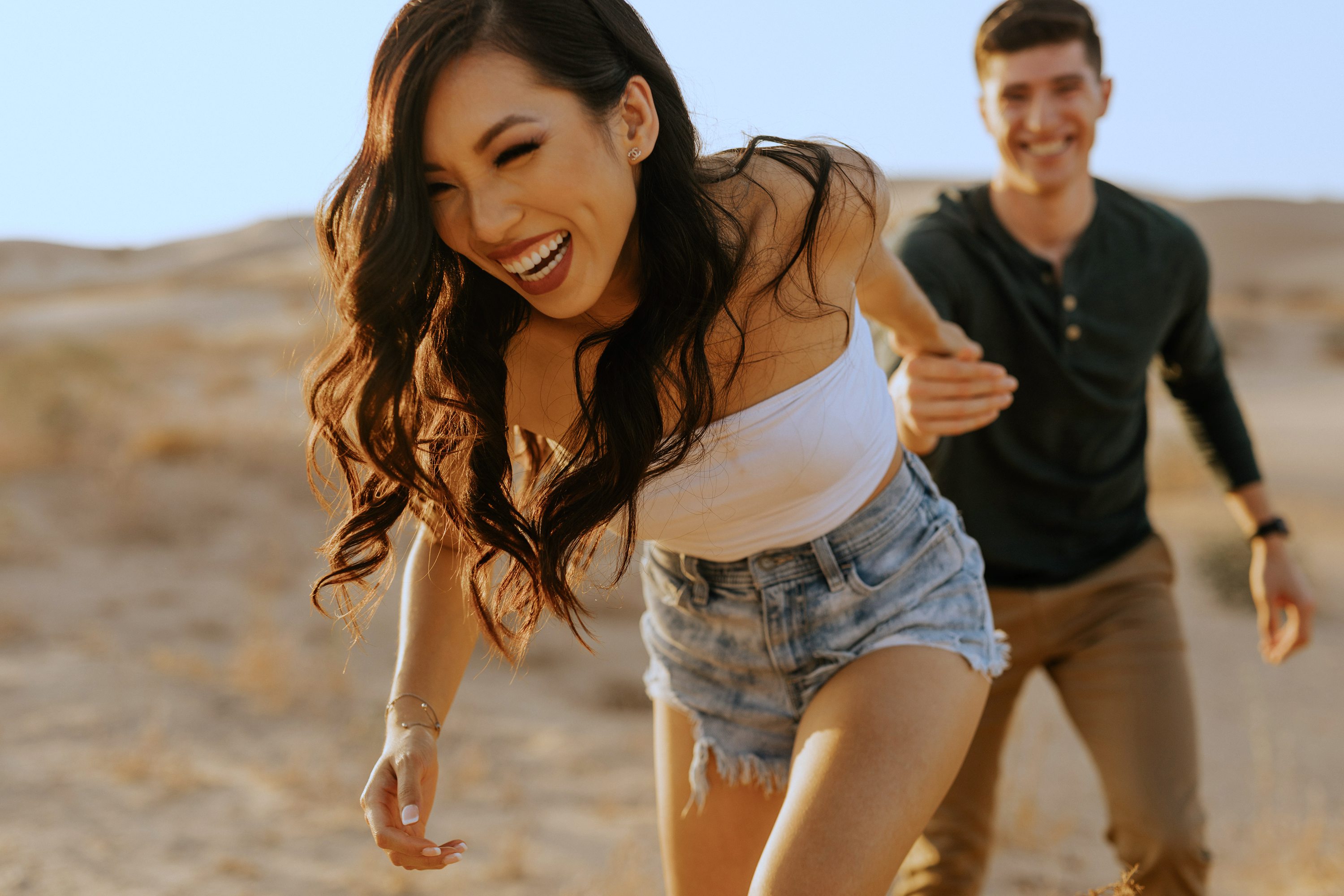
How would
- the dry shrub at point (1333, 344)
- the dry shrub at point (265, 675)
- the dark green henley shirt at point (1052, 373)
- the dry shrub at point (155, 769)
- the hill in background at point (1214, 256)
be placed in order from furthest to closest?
the hill in background at point (1214, 256), the dry shrub at point (1333, 344), the dry shrub at point (265, 675), the dry shrub at point (155, 769), the dark green henley shirt at point (1052, 373)

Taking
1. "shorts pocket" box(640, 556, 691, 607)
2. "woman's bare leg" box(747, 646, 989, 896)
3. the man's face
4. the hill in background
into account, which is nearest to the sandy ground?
"shorts pocket" box(640, 556, 691, 607)

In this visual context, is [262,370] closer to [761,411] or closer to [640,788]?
[640,788]

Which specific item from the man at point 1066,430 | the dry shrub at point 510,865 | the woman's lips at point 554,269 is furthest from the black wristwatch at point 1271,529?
the dry shrub at point 510,865

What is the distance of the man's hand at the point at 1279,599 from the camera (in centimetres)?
338

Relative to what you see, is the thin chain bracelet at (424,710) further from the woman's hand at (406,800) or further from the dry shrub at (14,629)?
the dry shrub at (14,629)

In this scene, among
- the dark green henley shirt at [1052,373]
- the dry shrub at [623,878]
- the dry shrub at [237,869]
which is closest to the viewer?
the dark green henley shirt at [1052,373]

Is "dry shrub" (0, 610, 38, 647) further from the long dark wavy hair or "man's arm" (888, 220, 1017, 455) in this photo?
"man's arm" (888, 220, 1017, 455)

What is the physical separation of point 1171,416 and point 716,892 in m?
17.7

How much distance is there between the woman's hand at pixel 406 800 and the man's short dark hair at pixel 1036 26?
2652mm

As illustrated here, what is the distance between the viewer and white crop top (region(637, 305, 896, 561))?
1.98m

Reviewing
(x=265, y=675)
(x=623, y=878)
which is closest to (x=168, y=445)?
(x=265, y=675)

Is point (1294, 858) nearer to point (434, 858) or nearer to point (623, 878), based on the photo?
point (623, 878)

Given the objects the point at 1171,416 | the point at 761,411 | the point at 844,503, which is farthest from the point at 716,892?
the point at 1171,416

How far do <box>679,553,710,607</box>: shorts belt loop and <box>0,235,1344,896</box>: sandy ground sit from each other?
29cm
